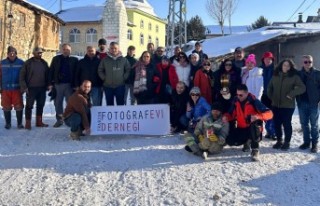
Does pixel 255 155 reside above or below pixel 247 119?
below

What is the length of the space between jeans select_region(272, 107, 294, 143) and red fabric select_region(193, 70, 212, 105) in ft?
4.91

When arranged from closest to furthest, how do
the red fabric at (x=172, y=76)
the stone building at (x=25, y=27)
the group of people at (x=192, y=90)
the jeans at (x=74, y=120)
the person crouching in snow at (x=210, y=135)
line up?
the person crouching in snow at (x=210, y=135), the group of people at (x=192, y=90), the jeans at (x=74, y=120), the red fabric at (x=172, y=76), the stone building at (x=25, y=27)

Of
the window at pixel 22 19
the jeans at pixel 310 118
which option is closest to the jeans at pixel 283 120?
the jeans at pixel 310 118

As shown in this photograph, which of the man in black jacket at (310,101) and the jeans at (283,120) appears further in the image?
the jeans at (283,120)

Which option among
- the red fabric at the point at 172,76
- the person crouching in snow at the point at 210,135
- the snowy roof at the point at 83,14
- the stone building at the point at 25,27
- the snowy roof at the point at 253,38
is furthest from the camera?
the snowy roof at the point at 83,14

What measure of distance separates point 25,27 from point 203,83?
65.1 feet

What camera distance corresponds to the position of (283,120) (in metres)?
7.24

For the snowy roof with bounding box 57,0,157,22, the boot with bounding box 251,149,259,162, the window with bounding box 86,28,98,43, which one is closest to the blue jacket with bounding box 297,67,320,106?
the boot with bounding box 251,149,259,162

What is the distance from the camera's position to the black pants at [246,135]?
261 inches

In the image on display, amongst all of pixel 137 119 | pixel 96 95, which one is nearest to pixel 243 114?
pixel 137 119

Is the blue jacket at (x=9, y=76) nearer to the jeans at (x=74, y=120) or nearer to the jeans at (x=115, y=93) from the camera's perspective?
the jeans at (x=74, y=120)

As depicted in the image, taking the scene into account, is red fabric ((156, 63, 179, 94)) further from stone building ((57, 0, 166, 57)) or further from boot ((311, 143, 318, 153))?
stone building ((57, 0, 166, 57))

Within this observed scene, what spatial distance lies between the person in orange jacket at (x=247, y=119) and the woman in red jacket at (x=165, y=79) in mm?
1976

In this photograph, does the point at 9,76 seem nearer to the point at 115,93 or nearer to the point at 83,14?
the point at 115,93
